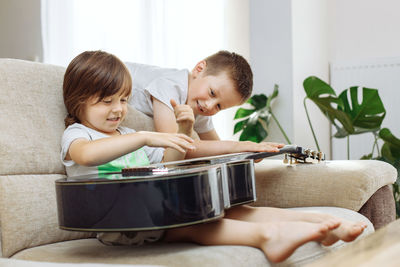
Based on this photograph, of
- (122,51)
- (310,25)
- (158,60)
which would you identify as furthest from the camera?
(310,25)

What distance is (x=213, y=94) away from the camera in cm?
161

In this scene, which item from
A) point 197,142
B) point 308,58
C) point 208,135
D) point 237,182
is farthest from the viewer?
point 308,58

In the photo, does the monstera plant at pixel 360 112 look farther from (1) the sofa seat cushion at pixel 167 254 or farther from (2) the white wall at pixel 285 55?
(1) the sofa seat cushion at pixel 167 254

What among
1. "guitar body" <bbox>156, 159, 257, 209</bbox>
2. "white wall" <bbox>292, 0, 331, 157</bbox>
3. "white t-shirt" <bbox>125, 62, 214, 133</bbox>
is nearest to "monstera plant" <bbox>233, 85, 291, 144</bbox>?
"white wall" <bbox>292, 0, 331, 157</bbox>

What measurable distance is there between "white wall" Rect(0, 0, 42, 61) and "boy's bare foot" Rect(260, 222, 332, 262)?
Result: 2031mm

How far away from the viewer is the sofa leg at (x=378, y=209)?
4.79ft

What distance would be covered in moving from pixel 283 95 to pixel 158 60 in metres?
0.80

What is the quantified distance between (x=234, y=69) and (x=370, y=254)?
1.03 metres

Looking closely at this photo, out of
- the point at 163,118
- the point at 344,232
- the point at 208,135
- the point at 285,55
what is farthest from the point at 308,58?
the point at 344,232

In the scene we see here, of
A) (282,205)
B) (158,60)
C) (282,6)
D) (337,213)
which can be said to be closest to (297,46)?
(282,6)

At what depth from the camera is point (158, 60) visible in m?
2.74

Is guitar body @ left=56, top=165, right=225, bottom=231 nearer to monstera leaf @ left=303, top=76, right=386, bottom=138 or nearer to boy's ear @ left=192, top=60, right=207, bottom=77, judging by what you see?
boy's ear @ left=192, top=60, right=207, bottom=77

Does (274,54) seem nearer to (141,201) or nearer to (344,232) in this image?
(344,232)

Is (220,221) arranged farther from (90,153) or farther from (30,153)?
(30,153)
